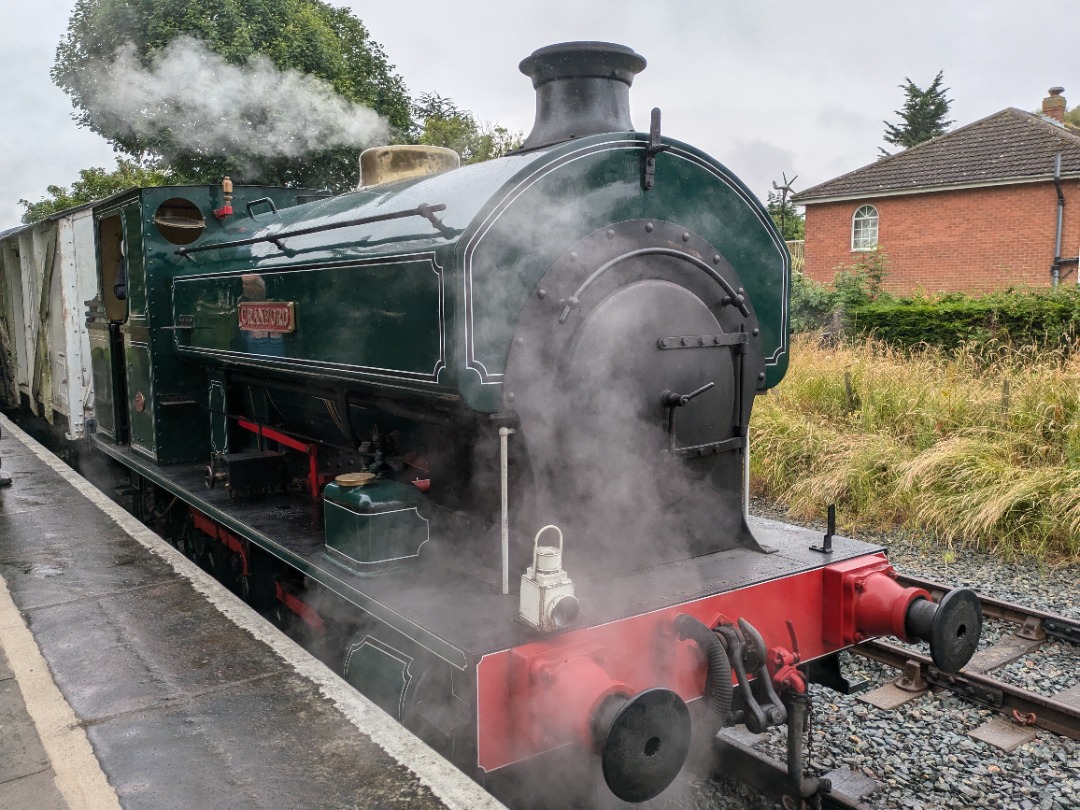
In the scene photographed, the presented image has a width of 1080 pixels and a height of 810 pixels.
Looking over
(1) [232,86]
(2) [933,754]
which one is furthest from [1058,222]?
(2) [933,754]

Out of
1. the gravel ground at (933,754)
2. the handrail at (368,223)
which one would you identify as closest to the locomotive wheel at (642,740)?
the gravel ground at (933,754)

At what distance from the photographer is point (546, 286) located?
2883mm

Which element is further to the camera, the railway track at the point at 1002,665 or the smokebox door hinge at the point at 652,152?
the railway track at the point at 1002,665

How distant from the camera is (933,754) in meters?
3.52

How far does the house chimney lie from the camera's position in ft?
76.2

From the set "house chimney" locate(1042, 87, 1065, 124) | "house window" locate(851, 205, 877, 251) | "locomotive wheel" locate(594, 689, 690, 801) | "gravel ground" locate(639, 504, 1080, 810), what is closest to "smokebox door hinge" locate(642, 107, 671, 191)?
"locomotive wheel" locate(594, 689, 690, 801)

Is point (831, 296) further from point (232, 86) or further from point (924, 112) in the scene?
point (924, 112)

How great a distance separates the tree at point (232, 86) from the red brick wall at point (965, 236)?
11192 mm

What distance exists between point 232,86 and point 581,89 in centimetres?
590

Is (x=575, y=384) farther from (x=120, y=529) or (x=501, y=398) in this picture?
Result: (x=120, y=529)

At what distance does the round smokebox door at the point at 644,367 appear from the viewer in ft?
9.78

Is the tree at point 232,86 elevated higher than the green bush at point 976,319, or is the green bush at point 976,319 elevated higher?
the tree at point 232,86

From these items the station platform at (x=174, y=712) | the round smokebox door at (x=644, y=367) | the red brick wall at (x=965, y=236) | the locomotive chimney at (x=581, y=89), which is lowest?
the station platform at (x=174, y=712)

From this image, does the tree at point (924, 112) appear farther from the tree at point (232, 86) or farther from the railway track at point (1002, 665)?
the railway track at point (1002, 665)
